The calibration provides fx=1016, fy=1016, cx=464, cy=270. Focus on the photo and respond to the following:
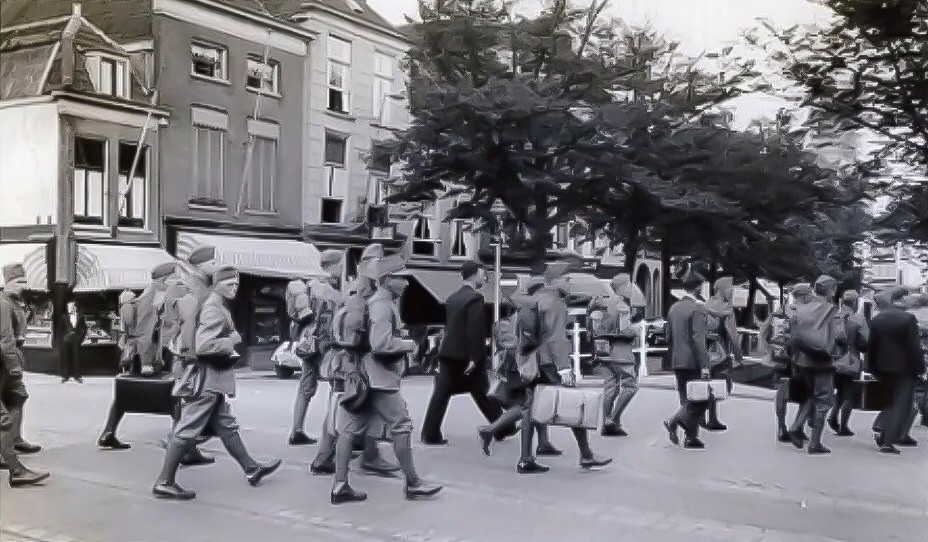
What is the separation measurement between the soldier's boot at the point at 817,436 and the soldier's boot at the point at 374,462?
2.28 m

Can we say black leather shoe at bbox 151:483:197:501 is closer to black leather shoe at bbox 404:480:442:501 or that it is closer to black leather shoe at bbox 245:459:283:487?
black leather shoe at bbox 245:459:283:487

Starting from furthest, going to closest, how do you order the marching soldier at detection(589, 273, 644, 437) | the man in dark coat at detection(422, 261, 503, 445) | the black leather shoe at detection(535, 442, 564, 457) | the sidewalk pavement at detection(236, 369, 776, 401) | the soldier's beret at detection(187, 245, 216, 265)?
the black leather shoe at detection(535, 442, 564, 457)
the sidewalk pavement at detection(236, 369, 776, 401)
the marching soldier at detection(589, 273, 644, 437)
the man in dark coat at detection(422, 261, 503, 445)
the soldier's beret at detection(187, 245, 216, 265)

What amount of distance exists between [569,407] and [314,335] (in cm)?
146

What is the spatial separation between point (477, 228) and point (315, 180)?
0.87m

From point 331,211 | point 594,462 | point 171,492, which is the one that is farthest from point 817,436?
point 171,492

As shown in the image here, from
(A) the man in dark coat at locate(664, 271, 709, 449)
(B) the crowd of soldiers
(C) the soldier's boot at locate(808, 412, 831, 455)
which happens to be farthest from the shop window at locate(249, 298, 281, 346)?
(C) the soldier's boot at locate(808, 412, 831, 455)

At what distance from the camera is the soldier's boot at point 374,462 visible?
17.9 feet

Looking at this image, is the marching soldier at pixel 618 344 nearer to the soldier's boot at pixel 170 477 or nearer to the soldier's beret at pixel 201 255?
the soldier's beret at pixel 201 255

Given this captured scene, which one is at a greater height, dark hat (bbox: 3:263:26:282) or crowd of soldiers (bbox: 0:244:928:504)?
dark hat (bbox: 3:263:26:282)

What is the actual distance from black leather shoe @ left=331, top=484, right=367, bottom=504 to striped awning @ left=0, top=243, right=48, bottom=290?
5.49 feet

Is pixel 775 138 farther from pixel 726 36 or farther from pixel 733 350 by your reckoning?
pixel 733 350

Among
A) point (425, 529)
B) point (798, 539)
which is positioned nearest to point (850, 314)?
point (798, 539)

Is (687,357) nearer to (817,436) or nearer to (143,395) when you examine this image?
(817,436)

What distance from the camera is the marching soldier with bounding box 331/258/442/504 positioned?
4906mm
